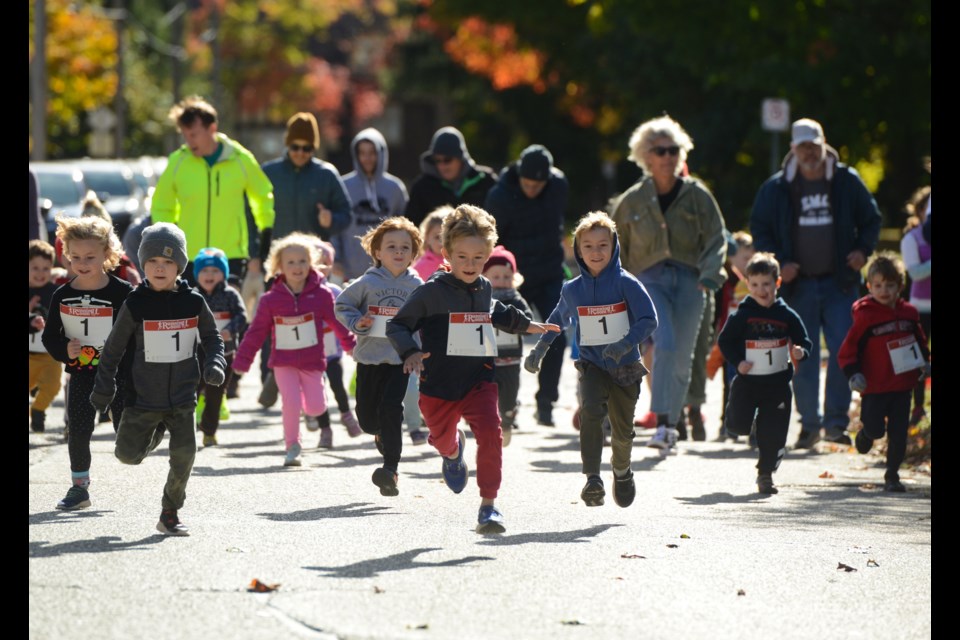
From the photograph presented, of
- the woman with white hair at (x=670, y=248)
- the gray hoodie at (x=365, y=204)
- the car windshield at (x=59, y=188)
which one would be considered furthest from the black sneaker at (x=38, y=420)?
the car windshield at (x=59, y=188)

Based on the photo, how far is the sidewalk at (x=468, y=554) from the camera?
22.6 feet

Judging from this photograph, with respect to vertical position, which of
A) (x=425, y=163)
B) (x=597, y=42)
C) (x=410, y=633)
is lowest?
(x=410, y=633)

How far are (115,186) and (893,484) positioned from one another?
2379 cm

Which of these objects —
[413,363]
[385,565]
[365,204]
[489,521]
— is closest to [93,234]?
[413,363]

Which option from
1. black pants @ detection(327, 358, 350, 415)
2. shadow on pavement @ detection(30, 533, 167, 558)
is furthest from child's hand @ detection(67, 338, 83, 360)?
black pants @ detection(327, 358, 350, 415)

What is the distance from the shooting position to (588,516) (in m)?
9.61

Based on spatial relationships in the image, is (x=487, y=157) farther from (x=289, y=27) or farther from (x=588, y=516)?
(x=588, y=516)

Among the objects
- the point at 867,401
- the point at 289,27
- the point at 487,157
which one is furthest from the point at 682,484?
the point at 289,27

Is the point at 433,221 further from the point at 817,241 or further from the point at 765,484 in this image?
the point at 765,484

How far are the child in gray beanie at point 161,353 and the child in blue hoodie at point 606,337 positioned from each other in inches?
Result: 67.0

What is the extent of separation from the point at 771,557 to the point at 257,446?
4706 millimetres

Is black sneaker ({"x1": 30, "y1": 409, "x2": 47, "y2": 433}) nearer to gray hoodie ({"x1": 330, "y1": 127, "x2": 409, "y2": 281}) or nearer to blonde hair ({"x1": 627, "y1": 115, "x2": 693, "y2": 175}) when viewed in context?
gray hoodie ({"x1": 330, "y1": 127, "x2": 409, "y2": 281})

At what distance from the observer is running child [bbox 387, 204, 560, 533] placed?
30.2 feet

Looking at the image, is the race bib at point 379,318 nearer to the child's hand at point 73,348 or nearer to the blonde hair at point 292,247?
the blonde hair at point 292,247
